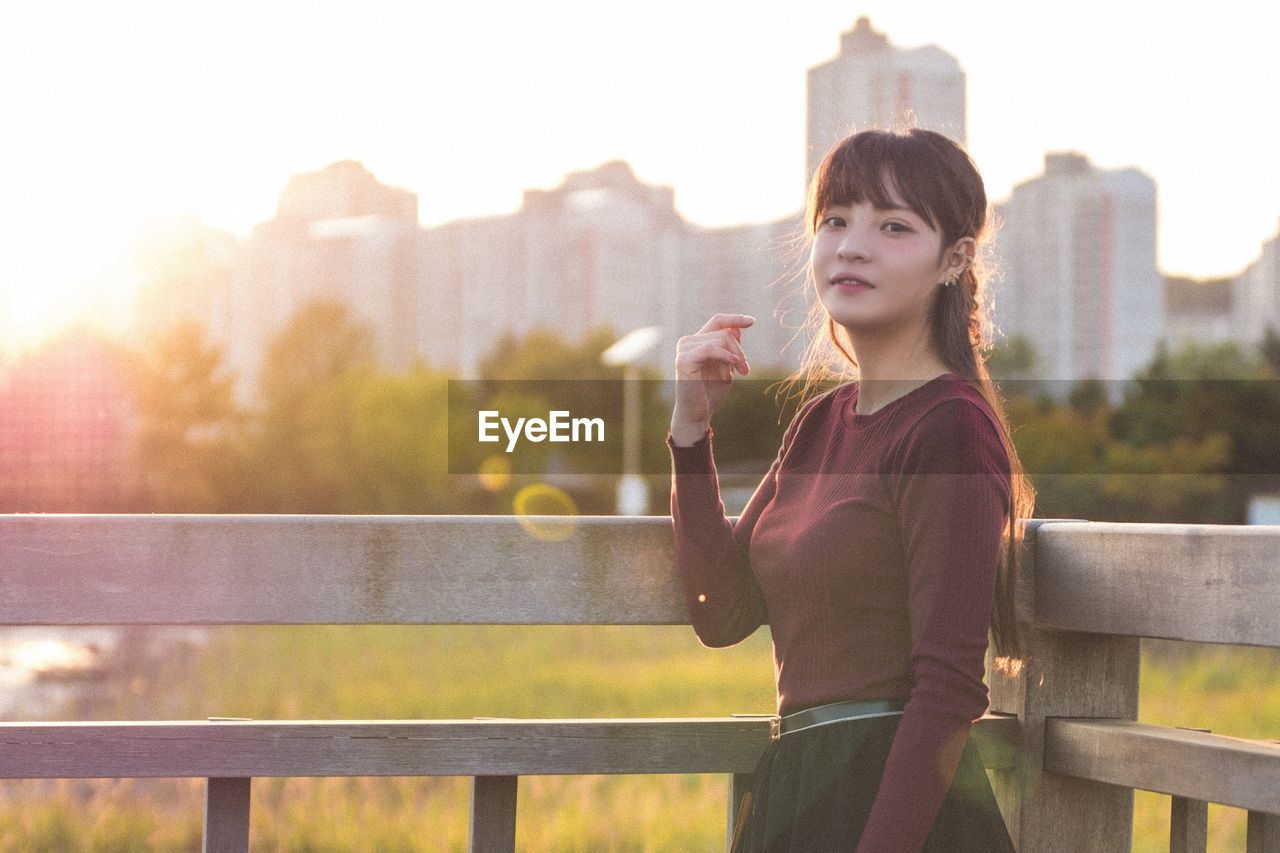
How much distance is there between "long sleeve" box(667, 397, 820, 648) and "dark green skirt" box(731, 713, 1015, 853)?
226 mm

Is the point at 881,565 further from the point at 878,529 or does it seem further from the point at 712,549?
the point at 712,549

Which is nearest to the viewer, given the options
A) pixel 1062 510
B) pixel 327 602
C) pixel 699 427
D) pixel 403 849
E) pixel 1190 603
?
pixel 1190 603

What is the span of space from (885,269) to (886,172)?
0.13m

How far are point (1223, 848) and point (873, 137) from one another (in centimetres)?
323

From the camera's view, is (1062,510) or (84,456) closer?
(1062,510)

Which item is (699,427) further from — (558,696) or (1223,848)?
(558,696)

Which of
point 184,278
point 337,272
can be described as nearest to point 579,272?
point 337,272

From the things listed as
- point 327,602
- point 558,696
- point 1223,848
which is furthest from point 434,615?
point 558,696

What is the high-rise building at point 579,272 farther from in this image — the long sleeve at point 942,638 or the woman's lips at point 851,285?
the long sleeve at point 942,638

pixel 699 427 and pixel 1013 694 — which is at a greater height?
pixel 699 427

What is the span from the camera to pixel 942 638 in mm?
1745

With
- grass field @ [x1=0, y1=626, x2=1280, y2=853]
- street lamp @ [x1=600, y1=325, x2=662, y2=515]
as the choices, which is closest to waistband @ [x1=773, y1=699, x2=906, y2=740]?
grass field @ [x1=0, y1=626, x2=1280, y2=853]

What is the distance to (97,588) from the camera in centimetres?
186

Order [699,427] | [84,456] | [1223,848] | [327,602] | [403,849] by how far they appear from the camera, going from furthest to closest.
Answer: [84,456] < [1223,848] < [403,849] < [699,427] < [327,602]
